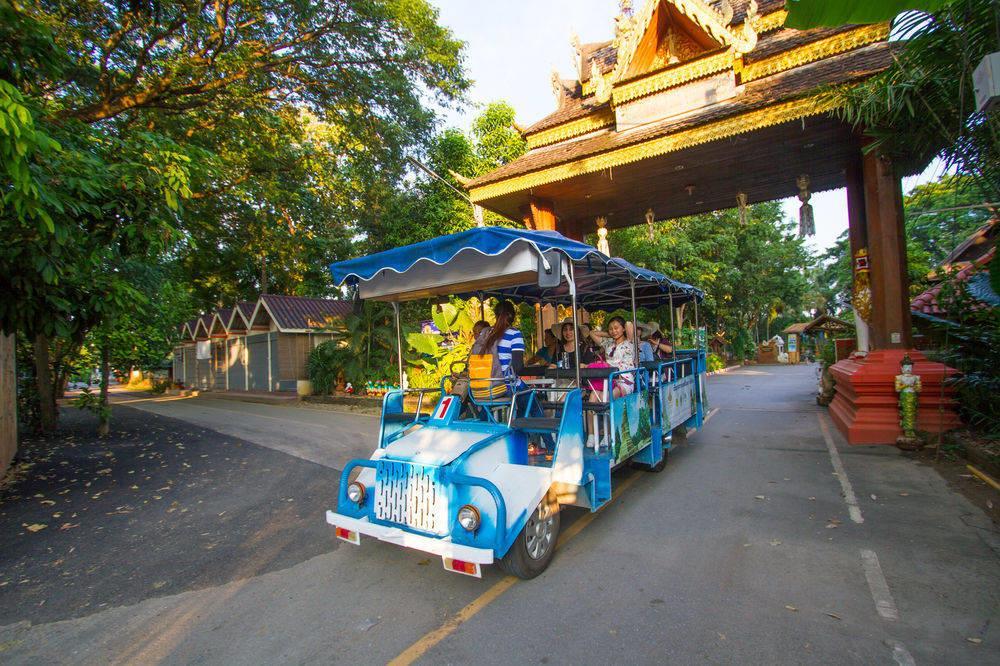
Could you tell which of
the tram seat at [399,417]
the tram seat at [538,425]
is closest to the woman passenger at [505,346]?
the tram seat at [538,425]

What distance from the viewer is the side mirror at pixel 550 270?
389 centimetres

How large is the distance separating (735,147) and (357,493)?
8345 mm

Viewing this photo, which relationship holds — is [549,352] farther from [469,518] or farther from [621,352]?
[469,518]

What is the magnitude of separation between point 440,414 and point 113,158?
4.04m

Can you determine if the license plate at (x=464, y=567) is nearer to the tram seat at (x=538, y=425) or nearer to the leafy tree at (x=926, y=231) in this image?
the tram seat at (x=538, y=425)

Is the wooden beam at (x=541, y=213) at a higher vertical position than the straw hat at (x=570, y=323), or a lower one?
higher

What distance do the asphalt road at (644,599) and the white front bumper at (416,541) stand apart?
374 mm

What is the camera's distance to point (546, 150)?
36.6ft

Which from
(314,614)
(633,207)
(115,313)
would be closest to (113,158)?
(115,313)

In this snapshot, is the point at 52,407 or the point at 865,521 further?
the point at 52,407

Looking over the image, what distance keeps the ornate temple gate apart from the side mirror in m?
5.52

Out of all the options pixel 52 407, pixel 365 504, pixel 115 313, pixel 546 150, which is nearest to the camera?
pixel 365 504

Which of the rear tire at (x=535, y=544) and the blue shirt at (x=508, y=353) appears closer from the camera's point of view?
the rear tire at (x=535, y=544)

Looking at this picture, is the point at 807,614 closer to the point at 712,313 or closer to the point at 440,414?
the point at 440,414
